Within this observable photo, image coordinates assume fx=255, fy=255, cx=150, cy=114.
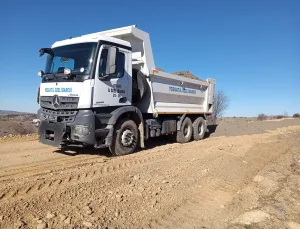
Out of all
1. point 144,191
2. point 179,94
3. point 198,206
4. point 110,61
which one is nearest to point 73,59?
point 110,61

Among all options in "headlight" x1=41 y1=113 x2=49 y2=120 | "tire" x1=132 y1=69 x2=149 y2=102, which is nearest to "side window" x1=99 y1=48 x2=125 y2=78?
"tire" x1=132 y1=69 x2=149 y2=102

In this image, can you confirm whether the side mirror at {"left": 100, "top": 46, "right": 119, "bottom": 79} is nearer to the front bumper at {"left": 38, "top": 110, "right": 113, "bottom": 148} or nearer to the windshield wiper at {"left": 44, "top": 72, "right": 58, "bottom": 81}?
the front bumper at {"left": 38, "top": 110, "right": 113, "bottom": 148}

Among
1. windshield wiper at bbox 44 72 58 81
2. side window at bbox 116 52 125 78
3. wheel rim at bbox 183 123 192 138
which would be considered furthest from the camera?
wheel rim at bbox 183 123 192 138

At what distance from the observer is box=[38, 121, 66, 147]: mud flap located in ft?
20.4

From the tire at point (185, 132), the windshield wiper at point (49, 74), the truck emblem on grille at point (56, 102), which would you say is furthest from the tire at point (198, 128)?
the windshield wiper at point (49, 74)

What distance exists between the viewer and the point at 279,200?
448cm

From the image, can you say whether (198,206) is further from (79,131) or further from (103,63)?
(103,63)

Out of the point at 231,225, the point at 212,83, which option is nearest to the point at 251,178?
the point at 231,225

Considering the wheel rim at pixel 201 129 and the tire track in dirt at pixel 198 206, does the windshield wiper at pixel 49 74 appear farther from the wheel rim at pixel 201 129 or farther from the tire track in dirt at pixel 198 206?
the wheel rim at pixel 201 129

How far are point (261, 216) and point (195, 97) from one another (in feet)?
26.0

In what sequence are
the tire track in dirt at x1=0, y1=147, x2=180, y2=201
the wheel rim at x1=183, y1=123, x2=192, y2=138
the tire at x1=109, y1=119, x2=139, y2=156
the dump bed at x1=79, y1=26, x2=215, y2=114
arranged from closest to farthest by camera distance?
the tire track in dirt at x1=0, y1=147, x2=180, y2=201
the tire at x1=109, y1=119, x2=139, y2=156
the dump bed at x1=79, y1=26, x2=215, y2=114
the wheel rim at x1=183, y1=123, x2=192, y2=138

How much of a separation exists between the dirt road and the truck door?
1.53 metres

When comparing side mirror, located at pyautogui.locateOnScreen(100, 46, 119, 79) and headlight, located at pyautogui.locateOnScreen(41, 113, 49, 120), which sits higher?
side mirror, located at pyautogui.locateOnScreen(100, 46, 119, 79)

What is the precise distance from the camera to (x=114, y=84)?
6.91 m
